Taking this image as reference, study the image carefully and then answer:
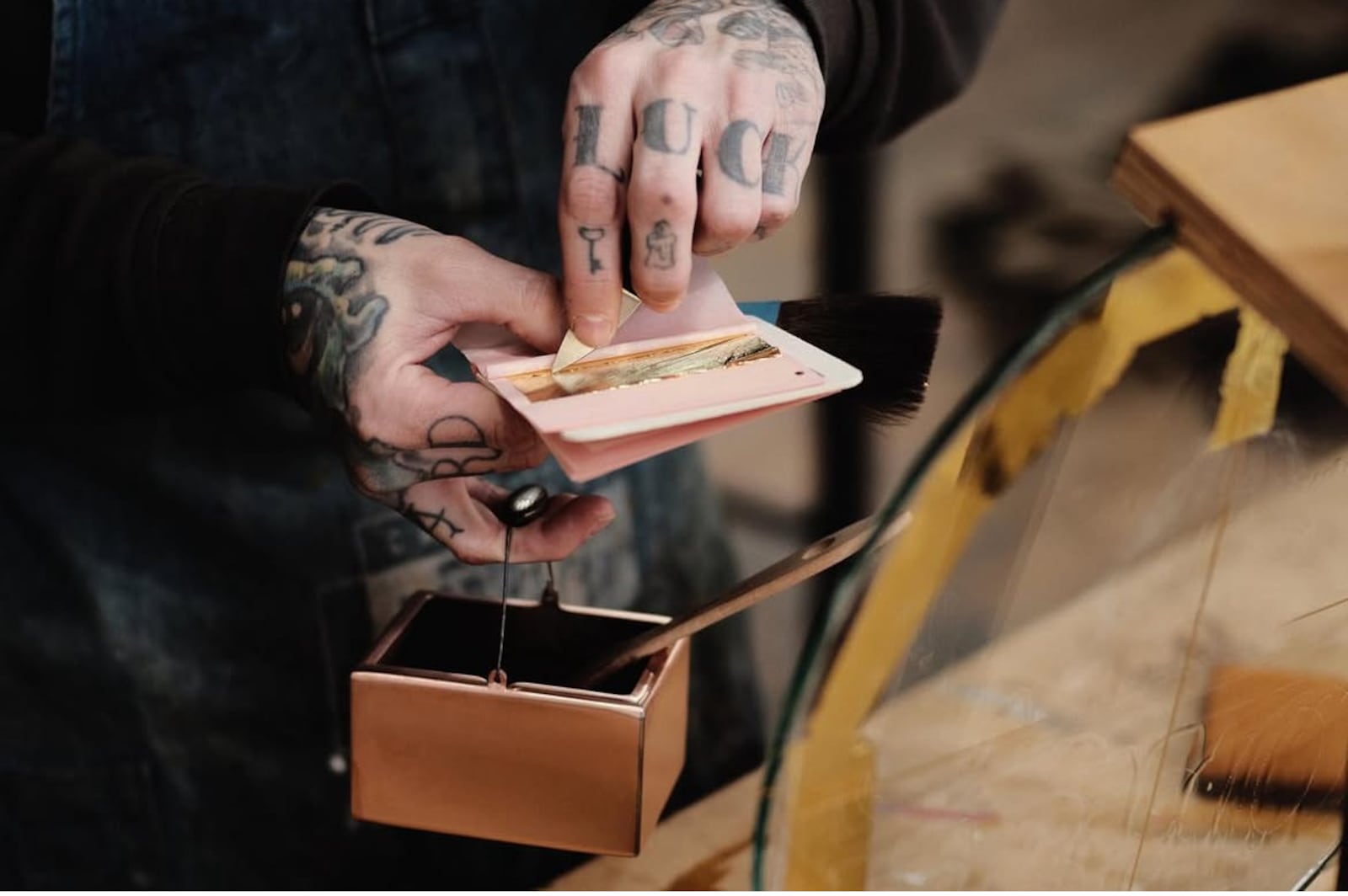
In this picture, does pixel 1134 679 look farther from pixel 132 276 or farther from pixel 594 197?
pixel 132 276

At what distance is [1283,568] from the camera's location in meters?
0.54

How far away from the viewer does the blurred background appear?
77.9 inches

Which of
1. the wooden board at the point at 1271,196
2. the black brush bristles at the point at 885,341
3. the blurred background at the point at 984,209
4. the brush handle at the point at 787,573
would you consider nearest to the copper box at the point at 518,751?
the brush handle at the point at 787,573

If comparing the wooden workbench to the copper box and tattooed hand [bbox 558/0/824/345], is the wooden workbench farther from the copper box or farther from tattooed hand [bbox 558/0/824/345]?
tattooed hand [bbox 558/0/824/345]

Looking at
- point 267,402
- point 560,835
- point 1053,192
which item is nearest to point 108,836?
point 267,402

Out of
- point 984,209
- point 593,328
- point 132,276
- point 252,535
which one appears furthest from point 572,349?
point 984,209

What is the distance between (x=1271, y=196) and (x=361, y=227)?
44 cm

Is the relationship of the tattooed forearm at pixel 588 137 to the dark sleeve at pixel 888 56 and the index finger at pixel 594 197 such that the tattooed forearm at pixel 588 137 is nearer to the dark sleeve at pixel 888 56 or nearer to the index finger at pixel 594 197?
the index finger at pixel 594 197

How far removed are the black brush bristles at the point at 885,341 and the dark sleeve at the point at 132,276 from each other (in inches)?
11.2

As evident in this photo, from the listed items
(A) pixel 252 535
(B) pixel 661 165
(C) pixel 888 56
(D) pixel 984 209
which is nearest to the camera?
(B) pixel 661 165

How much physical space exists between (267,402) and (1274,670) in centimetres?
67

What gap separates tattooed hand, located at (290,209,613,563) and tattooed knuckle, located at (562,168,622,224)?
5 cm

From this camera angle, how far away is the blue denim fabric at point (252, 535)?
0.86m

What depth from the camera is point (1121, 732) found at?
1.80 ft
